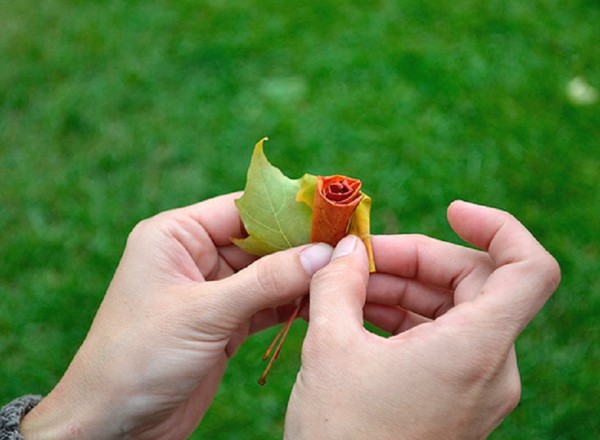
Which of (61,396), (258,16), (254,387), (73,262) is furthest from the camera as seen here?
(258,16)

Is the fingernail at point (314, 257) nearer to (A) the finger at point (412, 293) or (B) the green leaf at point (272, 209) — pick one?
(B) the green leaf at point (272, 209)

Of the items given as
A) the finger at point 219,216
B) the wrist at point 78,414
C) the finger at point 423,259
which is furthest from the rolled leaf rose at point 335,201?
the wrist at point 78,414

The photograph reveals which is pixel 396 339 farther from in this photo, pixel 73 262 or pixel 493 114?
pixel 493 114

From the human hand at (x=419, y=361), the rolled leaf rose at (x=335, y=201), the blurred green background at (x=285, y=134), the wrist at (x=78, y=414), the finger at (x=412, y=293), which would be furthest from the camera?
the blurred green background at (x=285, y=134)

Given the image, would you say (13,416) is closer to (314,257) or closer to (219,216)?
(219,216)

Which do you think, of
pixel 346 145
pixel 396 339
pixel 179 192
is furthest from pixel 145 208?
pixel 396 339

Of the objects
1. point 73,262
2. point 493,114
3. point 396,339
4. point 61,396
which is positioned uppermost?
point 396,339

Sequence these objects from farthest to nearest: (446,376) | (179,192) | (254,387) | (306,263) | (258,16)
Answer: (258,16) → (179,192) → (254,387) → (306,263) → (446,376)
